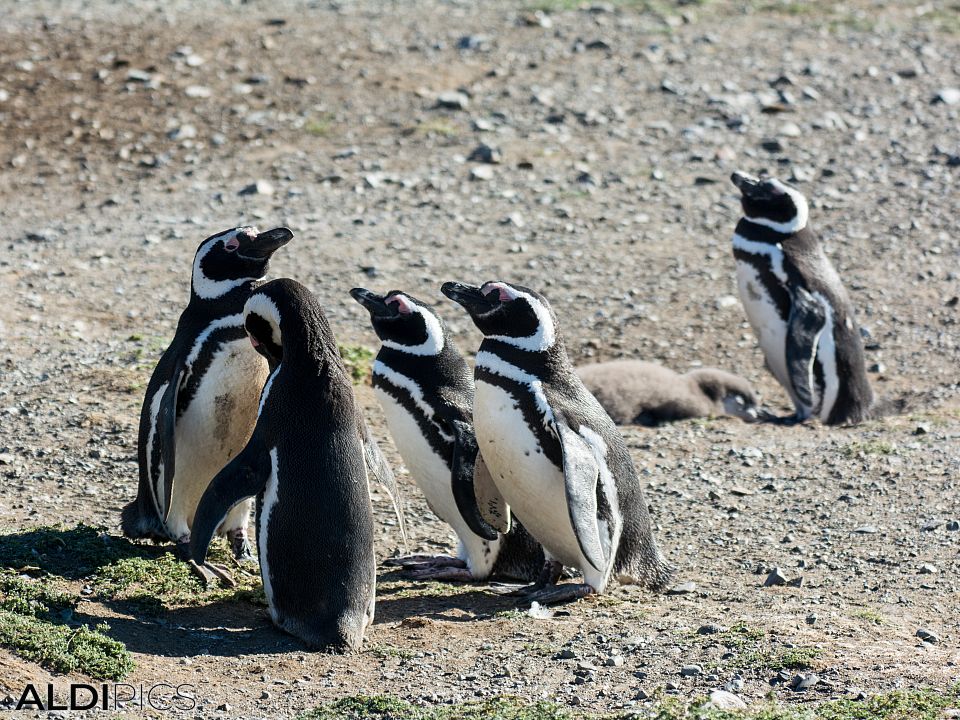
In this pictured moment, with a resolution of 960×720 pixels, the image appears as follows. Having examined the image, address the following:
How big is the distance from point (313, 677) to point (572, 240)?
5.82m

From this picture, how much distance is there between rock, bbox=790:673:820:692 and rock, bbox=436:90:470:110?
26.3ft

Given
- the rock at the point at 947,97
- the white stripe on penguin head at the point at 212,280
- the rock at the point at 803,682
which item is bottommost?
the rock at the point at 947,97

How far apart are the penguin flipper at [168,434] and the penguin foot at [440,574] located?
936 mm

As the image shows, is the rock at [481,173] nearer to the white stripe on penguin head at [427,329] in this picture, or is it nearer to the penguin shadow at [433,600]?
the white stripe on penguin head at [427,329]

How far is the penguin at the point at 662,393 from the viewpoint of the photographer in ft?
24.5

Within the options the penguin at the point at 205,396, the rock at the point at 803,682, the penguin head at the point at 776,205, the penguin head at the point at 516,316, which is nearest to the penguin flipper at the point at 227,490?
the penguin at the point at 205,396

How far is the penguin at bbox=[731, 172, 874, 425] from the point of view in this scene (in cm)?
806

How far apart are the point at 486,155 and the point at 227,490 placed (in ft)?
21.8

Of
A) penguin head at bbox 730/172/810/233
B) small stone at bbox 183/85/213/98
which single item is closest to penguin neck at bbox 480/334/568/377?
penguin head at bbox 730/172/810/233

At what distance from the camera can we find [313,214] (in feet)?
32.1

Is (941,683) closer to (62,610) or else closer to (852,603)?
(852,603)

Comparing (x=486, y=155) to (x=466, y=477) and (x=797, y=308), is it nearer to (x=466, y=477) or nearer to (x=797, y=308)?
(x=797, y=308)

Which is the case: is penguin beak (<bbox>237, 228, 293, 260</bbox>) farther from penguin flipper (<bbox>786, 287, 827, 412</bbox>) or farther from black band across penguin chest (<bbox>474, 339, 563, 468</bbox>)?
penguin flipper (<bbox>786, 287, 827, 412</bbox>)

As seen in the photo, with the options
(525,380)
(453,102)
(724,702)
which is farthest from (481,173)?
(724,702)
